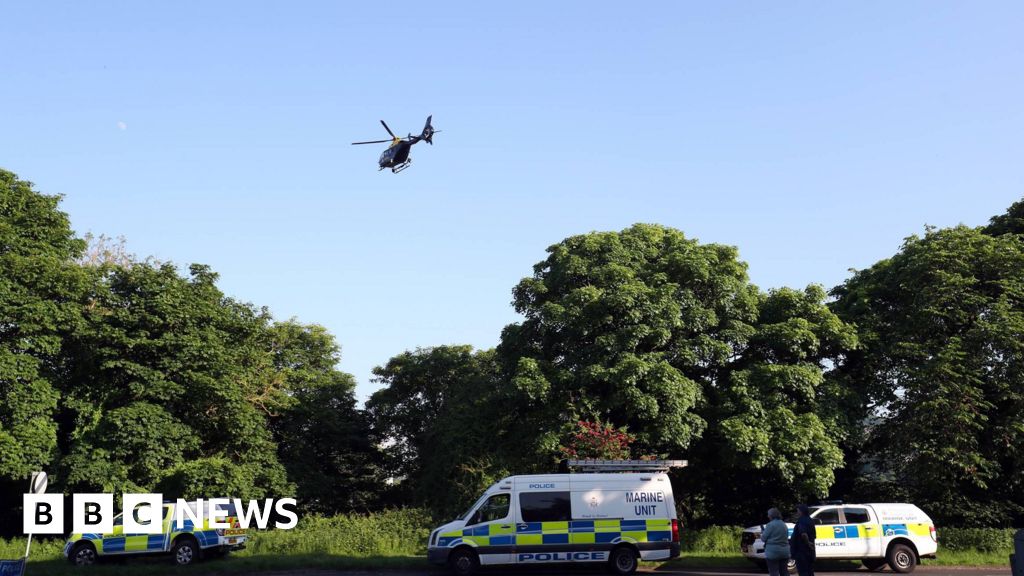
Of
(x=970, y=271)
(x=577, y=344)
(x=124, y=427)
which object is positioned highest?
(x=970, y=271)

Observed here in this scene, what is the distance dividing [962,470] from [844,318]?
8.47 m

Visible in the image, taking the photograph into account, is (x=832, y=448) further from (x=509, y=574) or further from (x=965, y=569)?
(x=509, y=574)

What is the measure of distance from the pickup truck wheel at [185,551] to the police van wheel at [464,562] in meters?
8.10

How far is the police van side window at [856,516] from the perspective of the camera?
74.5 ft

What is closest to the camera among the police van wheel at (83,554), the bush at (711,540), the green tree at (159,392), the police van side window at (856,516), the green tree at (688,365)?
the police van side window at (856,516)

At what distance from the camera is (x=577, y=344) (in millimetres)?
33500

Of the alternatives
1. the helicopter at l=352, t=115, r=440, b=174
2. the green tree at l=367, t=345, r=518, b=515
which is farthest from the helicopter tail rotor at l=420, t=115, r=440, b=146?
the green tree at l=367, t=345, r=518, b=515

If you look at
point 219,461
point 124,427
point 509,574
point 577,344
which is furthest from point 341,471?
point 509,574

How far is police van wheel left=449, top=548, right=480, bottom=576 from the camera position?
834 inches

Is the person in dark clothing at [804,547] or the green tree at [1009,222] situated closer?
the person in dark clothing at [804,547]

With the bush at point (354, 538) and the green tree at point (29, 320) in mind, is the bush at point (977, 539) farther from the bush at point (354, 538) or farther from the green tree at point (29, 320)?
the green tree at point (29, 320)

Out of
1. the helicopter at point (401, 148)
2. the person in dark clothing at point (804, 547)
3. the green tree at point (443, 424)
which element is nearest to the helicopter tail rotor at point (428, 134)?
the helicopter at point (401, 148)

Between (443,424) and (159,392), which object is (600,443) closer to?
(443,424)

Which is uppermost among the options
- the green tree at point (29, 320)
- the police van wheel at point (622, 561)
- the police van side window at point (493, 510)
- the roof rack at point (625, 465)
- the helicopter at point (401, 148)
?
the helicopter at point (401, 148)
